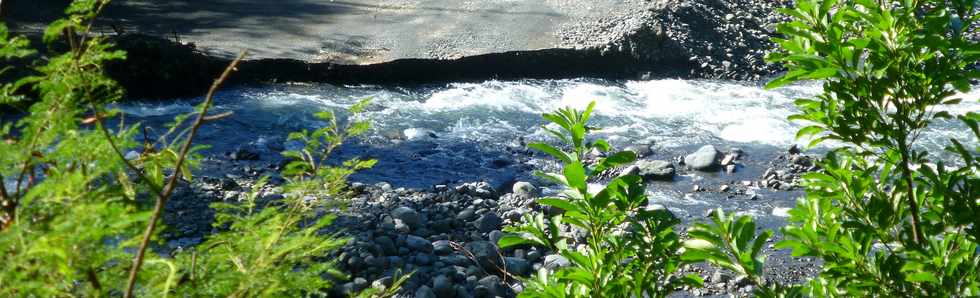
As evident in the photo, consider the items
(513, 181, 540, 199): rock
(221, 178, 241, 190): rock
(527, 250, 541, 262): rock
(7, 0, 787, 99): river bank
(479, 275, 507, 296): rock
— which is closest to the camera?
(479, 275, 507, 296): rock

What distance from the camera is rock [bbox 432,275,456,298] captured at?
4.32m

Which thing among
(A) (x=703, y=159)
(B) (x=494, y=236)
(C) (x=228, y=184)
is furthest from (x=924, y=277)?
(A) (x=703, y=159)

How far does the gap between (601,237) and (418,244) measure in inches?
121

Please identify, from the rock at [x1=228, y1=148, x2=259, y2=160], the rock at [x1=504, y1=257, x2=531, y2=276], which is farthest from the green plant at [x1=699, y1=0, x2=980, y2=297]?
the rock at [x1=228, y1=148, x2=259, y2=160]

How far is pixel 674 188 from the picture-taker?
20.9ft

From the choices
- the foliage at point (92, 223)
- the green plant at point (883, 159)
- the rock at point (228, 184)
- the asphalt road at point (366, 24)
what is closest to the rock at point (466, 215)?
the rock at point (228, 184)

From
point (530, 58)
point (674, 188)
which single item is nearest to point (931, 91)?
point (674, 188)

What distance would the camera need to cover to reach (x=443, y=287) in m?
4.34

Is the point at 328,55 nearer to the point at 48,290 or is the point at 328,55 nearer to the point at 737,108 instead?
the point at 737,108

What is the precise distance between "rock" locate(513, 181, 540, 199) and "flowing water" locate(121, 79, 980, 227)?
0.24 metres

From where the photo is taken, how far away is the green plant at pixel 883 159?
1801 mm

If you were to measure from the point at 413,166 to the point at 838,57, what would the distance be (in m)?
4.88

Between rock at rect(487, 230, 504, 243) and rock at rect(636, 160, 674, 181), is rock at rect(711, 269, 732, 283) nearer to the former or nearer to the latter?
rock at rect(487, 230, 504, 243)

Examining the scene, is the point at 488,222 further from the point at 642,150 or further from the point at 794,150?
the point at 794,150
